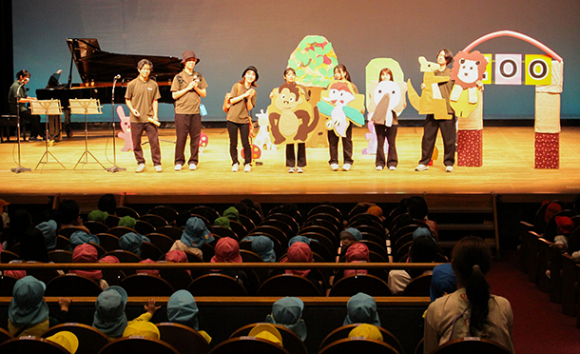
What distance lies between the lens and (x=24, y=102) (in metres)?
10.1

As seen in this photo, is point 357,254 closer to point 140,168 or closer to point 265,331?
point 265,331

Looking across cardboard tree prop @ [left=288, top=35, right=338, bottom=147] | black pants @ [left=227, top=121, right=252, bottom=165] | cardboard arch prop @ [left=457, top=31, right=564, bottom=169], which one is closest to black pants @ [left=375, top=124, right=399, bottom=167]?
cardboard arch prop @ [left=457, top=31, right=564, bottom=169]

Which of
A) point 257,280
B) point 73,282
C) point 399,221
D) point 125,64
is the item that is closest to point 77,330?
point 73,282

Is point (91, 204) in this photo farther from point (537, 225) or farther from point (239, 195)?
point (537, 225)

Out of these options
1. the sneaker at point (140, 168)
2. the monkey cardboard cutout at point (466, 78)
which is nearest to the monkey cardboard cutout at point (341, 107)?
the monkey cardboard cutout at point (466, 78)

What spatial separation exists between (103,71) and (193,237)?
7820mm

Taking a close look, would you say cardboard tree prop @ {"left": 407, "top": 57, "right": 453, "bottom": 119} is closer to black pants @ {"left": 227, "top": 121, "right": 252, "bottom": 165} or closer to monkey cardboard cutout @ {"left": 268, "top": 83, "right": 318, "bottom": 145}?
monkey cardboard cutout @ {"left": 268, "top": 83, "right": 318, "bottom": 145}

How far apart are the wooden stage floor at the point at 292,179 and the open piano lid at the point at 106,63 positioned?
6.95 feet

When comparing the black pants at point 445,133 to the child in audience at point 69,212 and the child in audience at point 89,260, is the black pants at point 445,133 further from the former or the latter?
the child in audience at point 89,260

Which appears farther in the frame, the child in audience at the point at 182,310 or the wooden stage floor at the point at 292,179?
the wooden stage floor at the point at 292,179

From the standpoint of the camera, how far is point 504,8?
12.9 meters

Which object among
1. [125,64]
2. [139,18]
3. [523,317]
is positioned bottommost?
[523,317]

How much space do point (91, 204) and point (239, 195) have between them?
5.12 ft

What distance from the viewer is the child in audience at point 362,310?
110 inches
